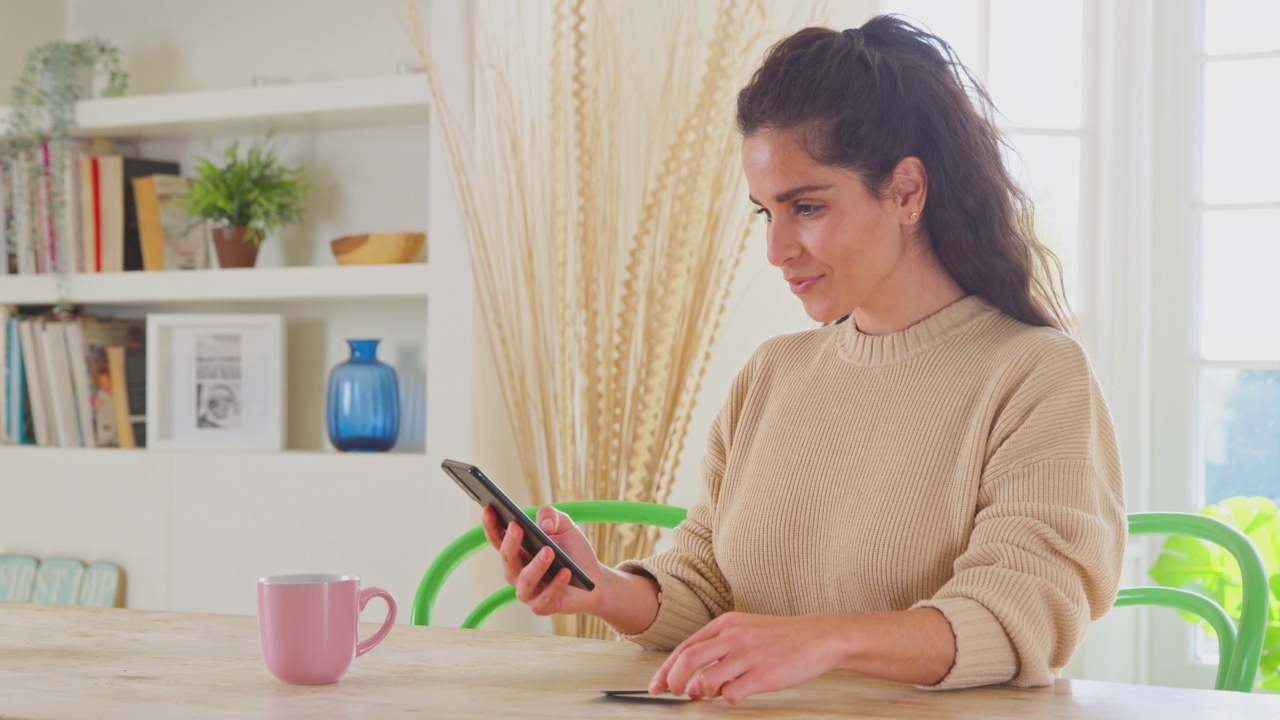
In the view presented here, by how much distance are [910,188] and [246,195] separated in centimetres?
196

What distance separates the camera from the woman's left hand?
101 cm

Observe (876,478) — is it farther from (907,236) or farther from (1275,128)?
(1275,128)

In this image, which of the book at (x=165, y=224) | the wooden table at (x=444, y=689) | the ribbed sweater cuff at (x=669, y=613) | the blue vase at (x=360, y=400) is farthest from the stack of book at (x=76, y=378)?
the ribbed sweater cuff at (x=669, y=613)

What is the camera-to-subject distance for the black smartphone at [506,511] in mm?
1143

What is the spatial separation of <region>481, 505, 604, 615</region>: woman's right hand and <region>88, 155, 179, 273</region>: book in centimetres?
211

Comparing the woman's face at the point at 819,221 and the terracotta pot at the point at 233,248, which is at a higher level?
the terracotta pot at the point at 233,248

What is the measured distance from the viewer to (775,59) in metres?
1.49

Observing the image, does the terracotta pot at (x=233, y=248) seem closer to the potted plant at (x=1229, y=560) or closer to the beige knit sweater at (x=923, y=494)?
the beige knit sweater at (x=923, y=494)

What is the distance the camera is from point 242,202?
3.01 m

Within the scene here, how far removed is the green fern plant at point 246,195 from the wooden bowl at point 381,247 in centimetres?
22

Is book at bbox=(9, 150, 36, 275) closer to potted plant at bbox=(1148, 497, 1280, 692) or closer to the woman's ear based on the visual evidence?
the woman's ear

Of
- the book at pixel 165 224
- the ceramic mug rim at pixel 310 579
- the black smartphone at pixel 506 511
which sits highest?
the book at pixel 165 224

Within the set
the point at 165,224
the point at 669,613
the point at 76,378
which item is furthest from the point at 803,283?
the point at 76,378

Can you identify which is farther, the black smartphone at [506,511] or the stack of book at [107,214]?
the stack of book at [107,214]
